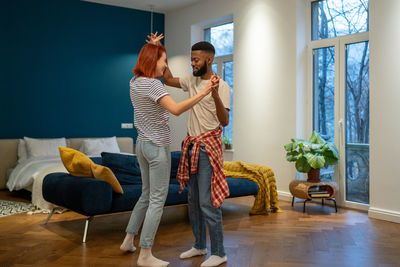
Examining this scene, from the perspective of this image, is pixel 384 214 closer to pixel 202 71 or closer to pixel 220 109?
pixel 220 109

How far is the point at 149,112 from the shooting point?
2719 millimetres

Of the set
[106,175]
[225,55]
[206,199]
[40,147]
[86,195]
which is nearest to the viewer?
[206,199]

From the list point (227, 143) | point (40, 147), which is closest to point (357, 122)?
point (227, 143)

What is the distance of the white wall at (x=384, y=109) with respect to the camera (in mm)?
4281

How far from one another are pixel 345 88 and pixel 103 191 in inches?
127

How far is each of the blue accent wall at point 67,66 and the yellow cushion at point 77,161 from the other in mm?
3214

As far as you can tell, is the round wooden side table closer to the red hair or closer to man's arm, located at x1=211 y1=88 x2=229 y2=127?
man's arm, located at x1=211 y1=88 x2=229 y2=127

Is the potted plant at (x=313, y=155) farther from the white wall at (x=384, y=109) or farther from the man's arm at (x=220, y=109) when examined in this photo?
the man's arm at (x=220, y=109)

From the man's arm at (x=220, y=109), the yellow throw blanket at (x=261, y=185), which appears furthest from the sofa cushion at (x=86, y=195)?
the yellow throw blanket at (x=261, y=185)

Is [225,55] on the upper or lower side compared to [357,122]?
upper

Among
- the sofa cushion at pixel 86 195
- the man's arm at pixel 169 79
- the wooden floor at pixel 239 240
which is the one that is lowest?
the wooden floor at pixel 239 240

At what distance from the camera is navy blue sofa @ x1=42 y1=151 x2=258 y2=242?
3.46 m

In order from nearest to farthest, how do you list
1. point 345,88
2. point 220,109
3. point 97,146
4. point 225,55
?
1. point 220,109
2. point 345,88
3. point 97,146
4. point 225,55

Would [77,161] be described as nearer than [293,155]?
Yes
